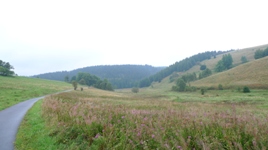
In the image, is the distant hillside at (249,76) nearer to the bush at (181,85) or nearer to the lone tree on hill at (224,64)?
the bush at (181,85)

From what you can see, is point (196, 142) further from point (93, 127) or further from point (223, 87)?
point (223, 87)

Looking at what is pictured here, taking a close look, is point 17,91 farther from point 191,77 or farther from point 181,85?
point 191,77

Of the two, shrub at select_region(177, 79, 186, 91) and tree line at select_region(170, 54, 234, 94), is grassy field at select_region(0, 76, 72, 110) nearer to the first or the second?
shrub at select_region(177, 79, 186, 91)

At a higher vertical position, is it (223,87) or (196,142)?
(196,142)

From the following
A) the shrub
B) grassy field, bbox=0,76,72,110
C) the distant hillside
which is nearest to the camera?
grassy field, bbox=0,76,72,110

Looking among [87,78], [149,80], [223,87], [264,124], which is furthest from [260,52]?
[264,124]

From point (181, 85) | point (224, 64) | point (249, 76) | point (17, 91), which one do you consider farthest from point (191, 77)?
point (17, 91)

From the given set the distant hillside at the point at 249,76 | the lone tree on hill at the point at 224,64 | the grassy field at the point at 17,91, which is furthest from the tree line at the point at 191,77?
the grassy field at the point at 17,91

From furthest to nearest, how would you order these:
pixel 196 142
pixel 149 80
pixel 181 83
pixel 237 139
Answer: pixel 149 80 < pixel 181 83 < pixel 196 142 < pixel 237 139

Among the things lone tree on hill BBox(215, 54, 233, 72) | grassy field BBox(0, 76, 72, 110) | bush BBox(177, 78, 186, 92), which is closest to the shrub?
bush BBox(177, 78, 186, 92)

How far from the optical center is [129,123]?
22.6 feet

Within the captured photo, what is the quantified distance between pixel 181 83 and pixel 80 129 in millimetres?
79177

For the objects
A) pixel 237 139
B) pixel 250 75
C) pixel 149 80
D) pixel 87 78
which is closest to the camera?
pixel 237 139

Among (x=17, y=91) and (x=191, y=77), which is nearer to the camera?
(x=17, y=91)
